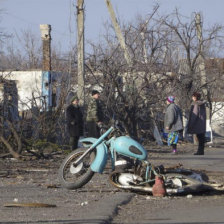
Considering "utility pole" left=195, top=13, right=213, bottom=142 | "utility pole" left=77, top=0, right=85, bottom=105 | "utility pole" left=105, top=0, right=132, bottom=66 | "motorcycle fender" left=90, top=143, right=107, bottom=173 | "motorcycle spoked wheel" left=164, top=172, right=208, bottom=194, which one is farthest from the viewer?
"utility pole" left=195, top=13, right=213, bottom=142

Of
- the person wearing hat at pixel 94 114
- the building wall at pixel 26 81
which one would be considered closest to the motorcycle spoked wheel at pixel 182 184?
the person wearing hat at pixel 94 114

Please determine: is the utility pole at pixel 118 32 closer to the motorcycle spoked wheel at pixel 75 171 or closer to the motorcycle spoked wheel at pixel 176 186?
the motorcycle spoked wheel at pixel 75 171

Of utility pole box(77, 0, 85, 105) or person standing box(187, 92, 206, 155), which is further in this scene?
utility pole box(77, 0, 85, 105)

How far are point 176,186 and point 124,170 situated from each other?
875mm

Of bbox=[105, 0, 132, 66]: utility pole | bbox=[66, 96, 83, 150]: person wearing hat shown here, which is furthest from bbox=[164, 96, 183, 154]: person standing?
bbox=[105, 0, 132, 66]: utility pole

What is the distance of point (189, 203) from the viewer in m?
10.3

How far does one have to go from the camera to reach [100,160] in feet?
37.3

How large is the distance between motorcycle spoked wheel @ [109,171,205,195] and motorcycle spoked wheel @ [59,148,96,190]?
62 centimetres

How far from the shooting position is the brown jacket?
1972 centimetres

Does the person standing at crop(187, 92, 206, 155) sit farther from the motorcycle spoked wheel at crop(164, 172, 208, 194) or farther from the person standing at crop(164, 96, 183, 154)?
the motorcycle spoked wheel at crop(164, 172, 208, 194)

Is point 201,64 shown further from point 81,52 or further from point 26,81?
point 81,52

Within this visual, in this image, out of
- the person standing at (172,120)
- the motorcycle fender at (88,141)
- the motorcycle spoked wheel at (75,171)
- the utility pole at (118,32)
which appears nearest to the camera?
the motorcycle spoked wheel at (75,171)

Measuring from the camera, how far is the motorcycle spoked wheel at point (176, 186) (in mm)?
10805

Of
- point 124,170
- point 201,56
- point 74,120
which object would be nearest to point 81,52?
point 74,120
